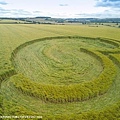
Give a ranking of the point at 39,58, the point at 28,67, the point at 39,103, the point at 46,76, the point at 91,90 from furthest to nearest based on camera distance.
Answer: the point at 39,58
the point at 28,67
the point at 46,76
the point at 91,90
the point at 39,103

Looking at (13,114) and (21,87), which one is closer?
(13,114)

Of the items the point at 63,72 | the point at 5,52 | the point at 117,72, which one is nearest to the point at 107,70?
the point at 117,72

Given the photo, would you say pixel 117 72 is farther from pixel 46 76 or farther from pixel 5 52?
pixel 5 52

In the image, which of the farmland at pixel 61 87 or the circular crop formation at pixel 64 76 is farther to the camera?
the circular crop formation at pixel 64 76

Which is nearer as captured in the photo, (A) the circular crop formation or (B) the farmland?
(B) the farmland

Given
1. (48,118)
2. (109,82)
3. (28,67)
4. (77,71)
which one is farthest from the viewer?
(28,67)

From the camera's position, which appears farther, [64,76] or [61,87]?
[64,76]

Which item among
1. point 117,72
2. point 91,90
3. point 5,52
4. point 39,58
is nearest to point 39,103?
point 91,90
